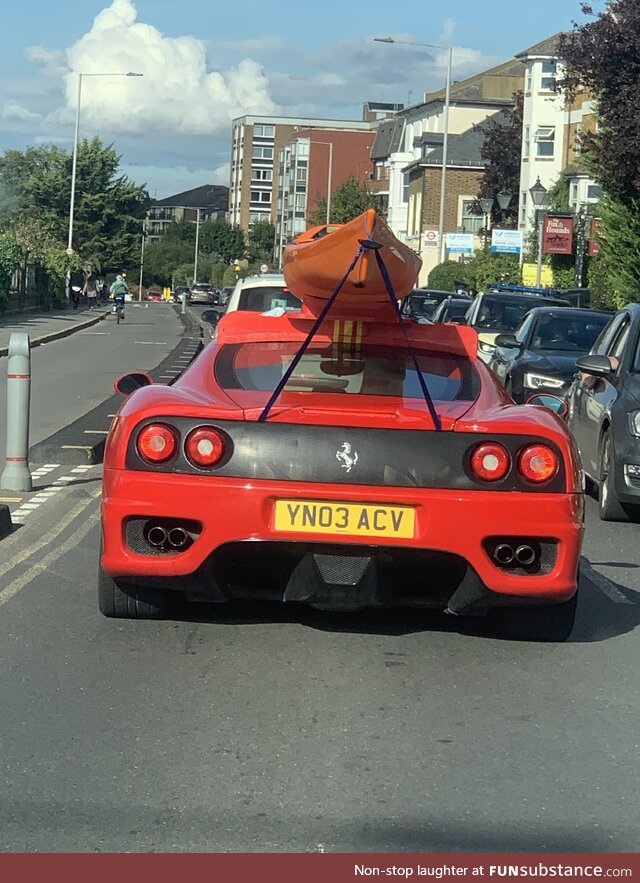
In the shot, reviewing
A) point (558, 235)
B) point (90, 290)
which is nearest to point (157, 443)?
point (558, 235)

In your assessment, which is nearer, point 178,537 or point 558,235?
point 178,537

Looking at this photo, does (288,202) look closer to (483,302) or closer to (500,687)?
(483,302)

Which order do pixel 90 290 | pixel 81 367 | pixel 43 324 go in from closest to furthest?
pixel 81 367 < pixel 43 324 < pixel 90 290

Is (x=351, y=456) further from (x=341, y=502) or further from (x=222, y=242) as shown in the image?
(x=222, y=242)

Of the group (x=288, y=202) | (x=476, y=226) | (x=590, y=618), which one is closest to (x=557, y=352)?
(x=590, y=618)

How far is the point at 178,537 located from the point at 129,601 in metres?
0.73

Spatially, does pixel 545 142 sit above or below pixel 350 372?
above

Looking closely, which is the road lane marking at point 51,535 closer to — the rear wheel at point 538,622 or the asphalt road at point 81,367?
the asphalt road at point 81,367

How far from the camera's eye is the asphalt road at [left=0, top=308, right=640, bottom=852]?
4.31 metres

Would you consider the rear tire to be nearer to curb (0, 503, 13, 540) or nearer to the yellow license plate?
the yellow license plate

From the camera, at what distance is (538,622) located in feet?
22.4

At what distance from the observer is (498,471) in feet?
20.4

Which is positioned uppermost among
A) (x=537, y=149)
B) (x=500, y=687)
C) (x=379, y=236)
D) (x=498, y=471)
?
(x=537, y=149)

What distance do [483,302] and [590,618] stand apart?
17.3 m
